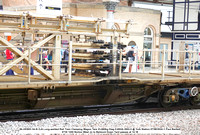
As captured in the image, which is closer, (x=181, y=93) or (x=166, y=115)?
(x=166, y=115)

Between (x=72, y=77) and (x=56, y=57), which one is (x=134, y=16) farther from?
(x=56, y=57)

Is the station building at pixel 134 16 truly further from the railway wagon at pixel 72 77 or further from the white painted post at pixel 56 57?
the white painted post at pixel 56 57

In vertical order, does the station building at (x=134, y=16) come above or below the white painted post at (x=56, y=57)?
above

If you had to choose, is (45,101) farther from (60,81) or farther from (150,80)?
(150,80)

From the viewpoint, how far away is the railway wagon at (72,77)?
910 centimetres

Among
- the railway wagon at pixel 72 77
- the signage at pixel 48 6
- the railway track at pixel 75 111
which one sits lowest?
the railway track at pixel 75 111

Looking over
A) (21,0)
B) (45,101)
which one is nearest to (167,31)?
(21,0)

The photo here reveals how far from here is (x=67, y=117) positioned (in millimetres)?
9430

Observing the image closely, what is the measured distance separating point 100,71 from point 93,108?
1.55m

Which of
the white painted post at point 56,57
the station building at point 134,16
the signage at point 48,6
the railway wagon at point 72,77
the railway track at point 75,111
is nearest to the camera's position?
the railway wagon at point 72,77

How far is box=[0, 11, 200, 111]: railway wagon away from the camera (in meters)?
9.10

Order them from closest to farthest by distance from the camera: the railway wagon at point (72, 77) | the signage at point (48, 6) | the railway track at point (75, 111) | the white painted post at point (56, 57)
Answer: the railway wagon at point (72, 77) → the white painted post at point (56, 57) → the railway track at point (75, 111) → the signage at point (48, 6)

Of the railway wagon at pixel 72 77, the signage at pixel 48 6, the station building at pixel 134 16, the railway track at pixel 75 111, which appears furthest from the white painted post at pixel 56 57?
the station building at pixel 134 16

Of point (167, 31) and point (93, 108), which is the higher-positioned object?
point (167, 31)
